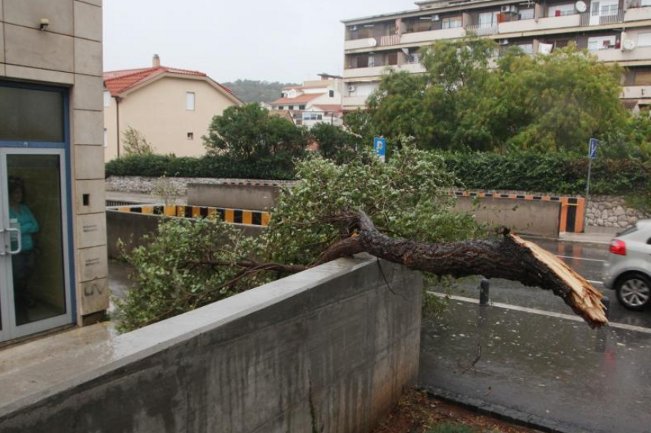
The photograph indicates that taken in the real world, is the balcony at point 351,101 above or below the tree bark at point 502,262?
above

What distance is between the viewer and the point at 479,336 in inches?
300

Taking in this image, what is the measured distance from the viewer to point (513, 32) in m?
49.6

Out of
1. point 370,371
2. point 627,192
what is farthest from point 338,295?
point 627,192

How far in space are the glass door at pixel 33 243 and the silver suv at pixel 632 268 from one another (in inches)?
331

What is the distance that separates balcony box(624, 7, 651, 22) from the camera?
4203 centimetres

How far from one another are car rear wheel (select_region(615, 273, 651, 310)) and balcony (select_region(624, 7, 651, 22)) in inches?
1620

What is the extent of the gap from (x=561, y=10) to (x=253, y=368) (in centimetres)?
5249

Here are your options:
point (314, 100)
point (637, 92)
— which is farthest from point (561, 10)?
point (314, 100)

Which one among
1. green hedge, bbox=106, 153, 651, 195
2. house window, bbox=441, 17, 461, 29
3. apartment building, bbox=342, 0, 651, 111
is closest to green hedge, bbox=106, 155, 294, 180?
green hedge, bbox=106, 153, 651, 195

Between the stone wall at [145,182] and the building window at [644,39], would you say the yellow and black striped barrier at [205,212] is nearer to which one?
the stone wall at [145,182]

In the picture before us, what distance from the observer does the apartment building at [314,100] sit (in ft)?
288

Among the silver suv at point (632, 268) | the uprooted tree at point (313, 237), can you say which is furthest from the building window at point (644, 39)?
the uprooted tree at point (313, 237)

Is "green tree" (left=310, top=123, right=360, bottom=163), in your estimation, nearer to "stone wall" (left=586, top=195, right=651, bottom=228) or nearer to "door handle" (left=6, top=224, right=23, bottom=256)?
"stone wall" (left=586, top=195, right=651, bottom=228)

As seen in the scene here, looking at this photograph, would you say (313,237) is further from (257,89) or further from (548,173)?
(257,89)
